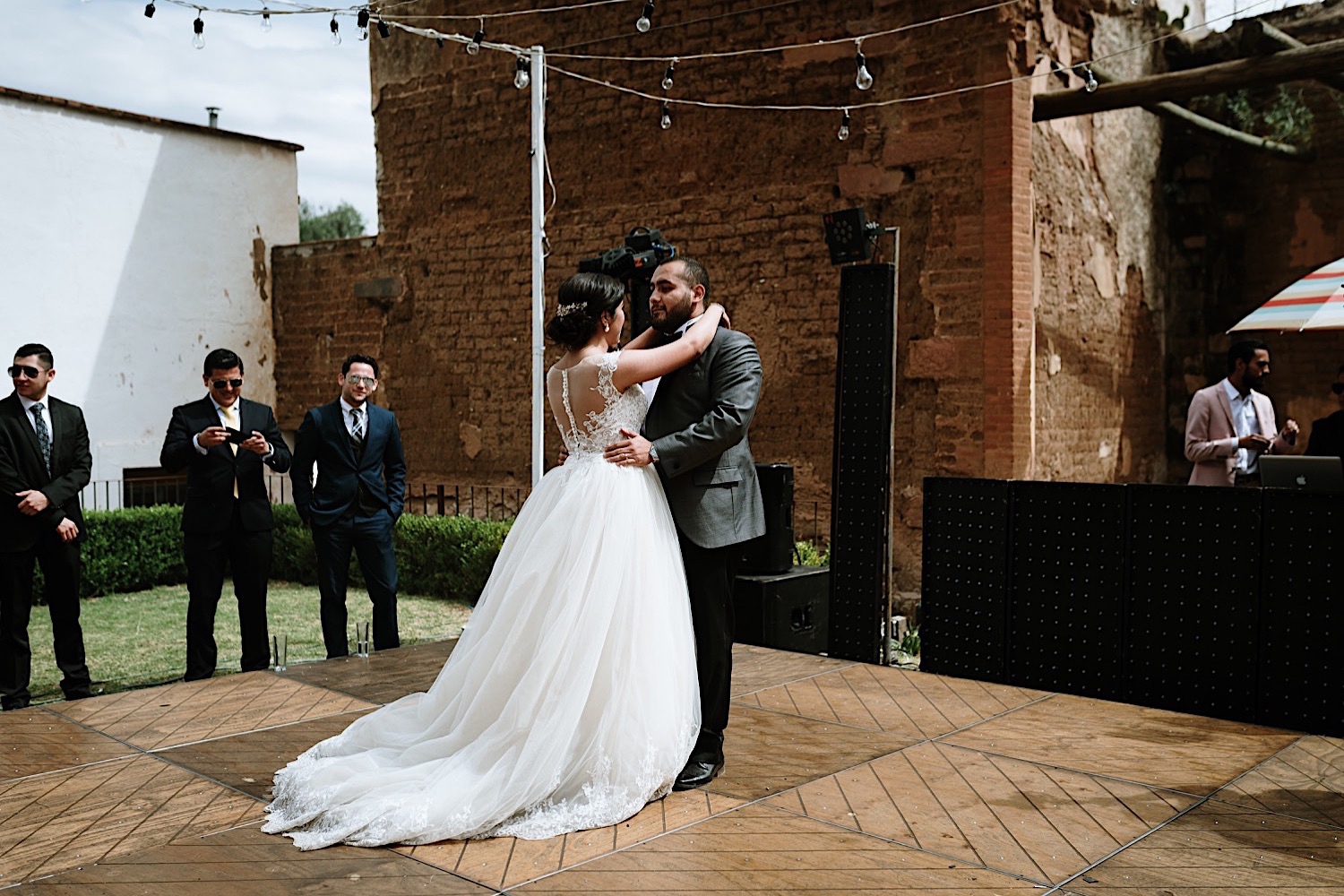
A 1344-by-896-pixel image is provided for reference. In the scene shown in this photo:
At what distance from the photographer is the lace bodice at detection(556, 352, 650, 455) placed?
3.97m

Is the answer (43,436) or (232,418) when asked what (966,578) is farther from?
(43,436)

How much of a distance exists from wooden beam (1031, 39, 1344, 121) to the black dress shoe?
6.85 m

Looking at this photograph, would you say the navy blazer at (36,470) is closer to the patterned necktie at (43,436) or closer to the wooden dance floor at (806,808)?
the patterned necktie at (43,436)

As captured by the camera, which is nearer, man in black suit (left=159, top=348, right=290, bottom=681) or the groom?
the groom

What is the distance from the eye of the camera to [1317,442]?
259 inches

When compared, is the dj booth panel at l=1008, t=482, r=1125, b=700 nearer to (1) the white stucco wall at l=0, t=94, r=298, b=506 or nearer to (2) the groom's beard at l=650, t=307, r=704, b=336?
(2) the groom's beard at l=650, t=307, r=704, b=336

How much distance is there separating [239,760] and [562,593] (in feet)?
5.10

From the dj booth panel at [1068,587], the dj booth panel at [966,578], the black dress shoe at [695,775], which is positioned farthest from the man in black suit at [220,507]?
the dj booth panel at [1068,587]

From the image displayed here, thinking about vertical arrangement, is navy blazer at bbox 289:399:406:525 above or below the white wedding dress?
above

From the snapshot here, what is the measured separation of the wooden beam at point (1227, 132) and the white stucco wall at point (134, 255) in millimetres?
9723

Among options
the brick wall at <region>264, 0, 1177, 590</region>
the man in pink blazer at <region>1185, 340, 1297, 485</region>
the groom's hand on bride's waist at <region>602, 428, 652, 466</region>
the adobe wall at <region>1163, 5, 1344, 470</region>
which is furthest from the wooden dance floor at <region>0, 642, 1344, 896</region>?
the adobe wall at <region>1163, 5, 1344, 470</region>

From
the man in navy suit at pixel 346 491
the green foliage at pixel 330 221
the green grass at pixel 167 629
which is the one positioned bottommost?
the green grass at pixel 167 629

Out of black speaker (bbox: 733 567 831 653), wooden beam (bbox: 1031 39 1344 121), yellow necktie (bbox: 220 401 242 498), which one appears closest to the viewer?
yellow necktie (bbox: 220 401 242 498)

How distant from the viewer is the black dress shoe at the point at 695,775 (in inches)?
160
